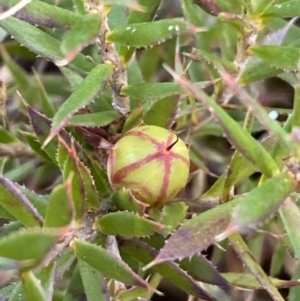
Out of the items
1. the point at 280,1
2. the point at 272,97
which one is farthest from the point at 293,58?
the point at 272,97

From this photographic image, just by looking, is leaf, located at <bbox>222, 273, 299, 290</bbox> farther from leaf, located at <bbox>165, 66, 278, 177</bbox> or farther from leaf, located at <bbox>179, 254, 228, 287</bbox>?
leaf, located at <bbox>165, 66, 278, 177</bbox>

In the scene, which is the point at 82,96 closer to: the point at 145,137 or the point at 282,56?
the point at 145,137

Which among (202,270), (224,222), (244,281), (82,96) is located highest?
(82,96)

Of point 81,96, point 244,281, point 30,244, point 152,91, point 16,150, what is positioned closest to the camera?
point 30,244

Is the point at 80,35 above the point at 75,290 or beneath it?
above

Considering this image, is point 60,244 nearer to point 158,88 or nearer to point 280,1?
point 158,88

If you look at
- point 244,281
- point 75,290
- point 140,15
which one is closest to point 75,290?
point 75,290
